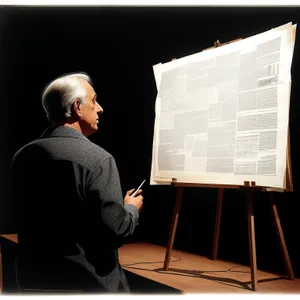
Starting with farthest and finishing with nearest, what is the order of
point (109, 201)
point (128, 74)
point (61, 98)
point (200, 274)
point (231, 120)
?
point (128, 74)
point (200, 274)
point (231, 120)
point (61, 98)
point (109, 201)

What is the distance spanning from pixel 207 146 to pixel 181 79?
42cm

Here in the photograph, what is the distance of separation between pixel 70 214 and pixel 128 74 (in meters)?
2.15

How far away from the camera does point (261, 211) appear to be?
2.44m

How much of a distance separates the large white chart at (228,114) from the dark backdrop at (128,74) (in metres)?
0.62

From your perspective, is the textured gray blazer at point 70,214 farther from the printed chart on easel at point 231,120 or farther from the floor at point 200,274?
the printed chart on easel at point 231,120

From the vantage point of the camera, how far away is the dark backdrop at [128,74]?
8.75 ft

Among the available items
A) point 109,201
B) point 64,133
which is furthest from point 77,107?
point 109,201

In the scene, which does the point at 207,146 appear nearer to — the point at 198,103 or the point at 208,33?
the point at 198,103

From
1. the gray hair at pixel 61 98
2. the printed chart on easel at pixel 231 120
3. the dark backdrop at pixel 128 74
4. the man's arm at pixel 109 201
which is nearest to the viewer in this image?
the man's arm at pixel 109 201

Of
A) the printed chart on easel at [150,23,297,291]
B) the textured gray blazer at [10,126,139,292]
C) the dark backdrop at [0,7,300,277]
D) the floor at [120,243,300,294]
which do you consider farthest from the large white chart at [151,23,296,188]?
the textured gray blazer at [10,126,139,292]

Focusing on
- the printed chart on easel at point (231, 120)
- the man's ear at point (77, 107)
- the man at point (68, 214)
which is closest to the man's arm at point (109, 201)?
the man at point (68, 214)

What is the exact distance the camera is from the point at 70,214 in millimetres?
1327

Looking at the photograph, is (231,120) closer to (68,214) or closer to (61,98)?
(61,98)

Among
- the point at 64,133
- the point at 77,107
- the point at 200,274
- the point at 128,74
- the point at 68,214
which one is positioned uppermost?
the point at 128,74
